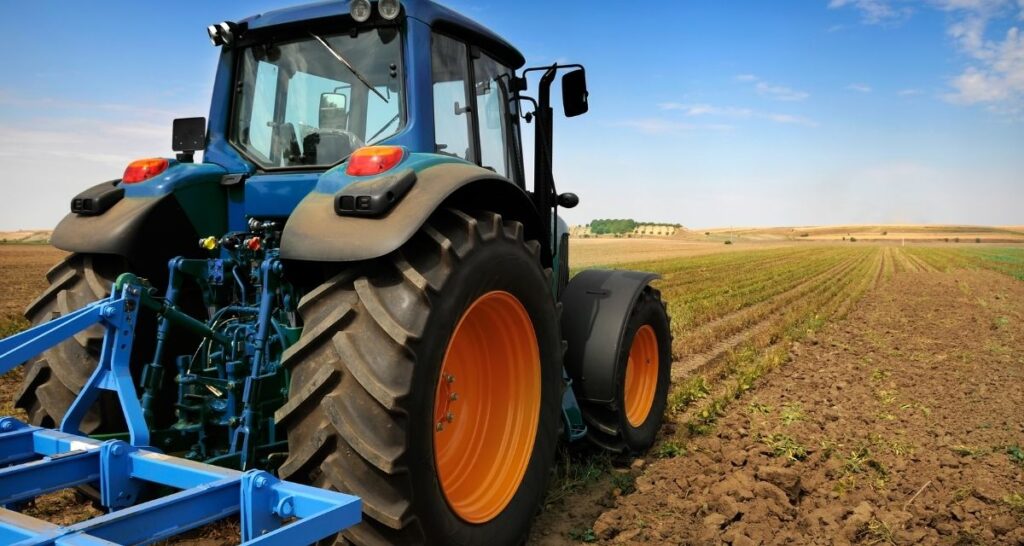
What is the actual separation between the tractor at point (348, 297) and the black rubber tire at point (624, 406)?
25mm

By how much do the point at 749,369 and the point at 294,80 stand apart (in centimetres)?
542

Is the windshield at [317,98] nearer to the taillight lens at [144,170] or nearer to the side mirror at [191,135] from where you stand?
the side mirror at [191,135]

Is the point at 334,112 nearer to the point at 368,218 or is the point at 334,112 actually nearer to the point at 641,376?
the point at 368,218

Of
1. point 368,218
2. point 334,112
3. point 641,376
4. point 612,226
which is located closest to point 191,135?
point 334,112

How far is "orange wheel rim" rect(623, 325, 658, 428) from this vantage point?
15.1 ft

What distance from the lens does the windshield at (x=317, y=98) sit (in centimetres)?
315

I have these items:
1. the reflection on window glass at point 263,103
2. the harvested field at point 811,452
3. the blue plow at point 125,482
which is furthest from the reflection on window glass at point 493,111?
the blue plow at point 125,482

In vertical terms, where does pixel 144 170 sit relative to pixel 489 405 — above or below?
above

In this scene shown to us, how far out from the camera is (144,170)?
329cm

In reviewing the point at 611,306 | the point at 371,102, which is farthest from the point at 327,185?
the point at 611,306

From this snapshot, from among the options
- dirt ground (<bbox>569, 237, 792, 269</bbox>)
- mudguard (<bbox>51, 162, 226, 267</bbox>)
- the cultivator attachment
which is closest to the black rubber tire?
mudguard (<bbox>51, 162, 226, 267</bbox>)

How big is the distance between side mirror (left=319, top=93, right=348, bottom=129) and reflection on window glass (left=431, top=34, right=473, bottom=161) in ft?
1.40

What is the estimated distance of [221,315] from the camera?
2.96 meters

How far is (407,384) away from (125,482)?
2.89ft
